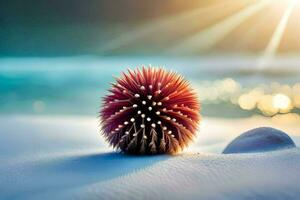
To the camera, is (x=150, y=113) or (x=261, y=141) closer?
(x=150, y=113)

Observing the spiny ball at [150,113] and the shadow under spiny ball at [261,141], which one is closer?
the spiny ball at [150,113]

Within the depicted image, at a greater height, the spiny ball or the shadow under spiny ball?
the spiny ball

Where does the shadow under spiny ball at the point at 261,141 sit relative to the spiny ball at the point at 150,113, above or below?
below

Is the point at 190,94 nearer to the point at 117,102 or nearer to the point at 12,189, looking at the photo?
the point at 117,102

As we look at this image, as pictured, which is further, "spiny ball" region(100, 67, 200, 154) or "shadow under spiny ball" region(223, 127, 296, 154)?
"shadow under spiny ball" region(223, 127, 296, 154)

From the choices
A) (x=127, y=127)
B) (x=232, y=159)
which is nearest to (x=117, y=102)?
(x=127, y=127)
